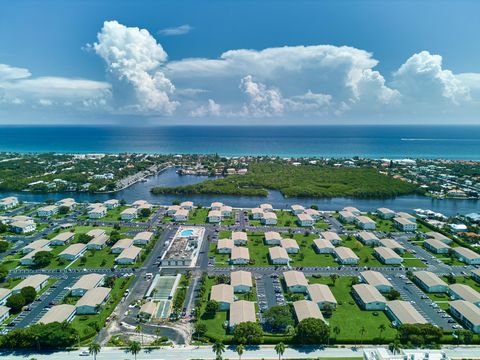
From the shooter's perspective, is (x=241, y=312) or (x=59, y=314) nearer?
(x=59, y=314)

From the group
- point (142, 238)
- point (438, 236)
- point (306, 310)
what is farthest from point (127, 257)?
point (438, 236)

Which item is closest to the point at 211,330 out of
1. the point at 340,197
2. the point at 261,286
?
the point at 261,286

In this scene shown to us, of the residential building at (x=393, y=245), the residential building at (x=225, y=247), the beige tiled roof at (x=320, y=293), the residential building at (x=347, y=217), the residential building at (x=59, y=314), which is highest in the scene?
the residential building at (x=347, y=217)

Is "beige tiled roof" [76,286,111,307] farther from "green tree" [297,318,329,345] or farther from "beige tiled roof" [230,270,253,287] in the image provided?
"green tree" [297,318,329,345]

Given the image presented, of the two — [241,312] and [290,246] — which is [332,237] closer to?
[290,246]

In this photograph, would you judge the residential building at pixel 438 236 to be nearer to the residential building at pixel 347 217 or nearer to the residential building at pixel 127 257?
the residential building at pixel 347 217

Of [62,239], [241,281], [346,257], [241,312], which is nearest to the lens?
[241,312]

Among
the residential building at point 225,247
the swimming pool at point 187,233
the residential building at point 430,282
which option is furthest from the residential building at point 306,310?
the swimming pool at point 187,233
